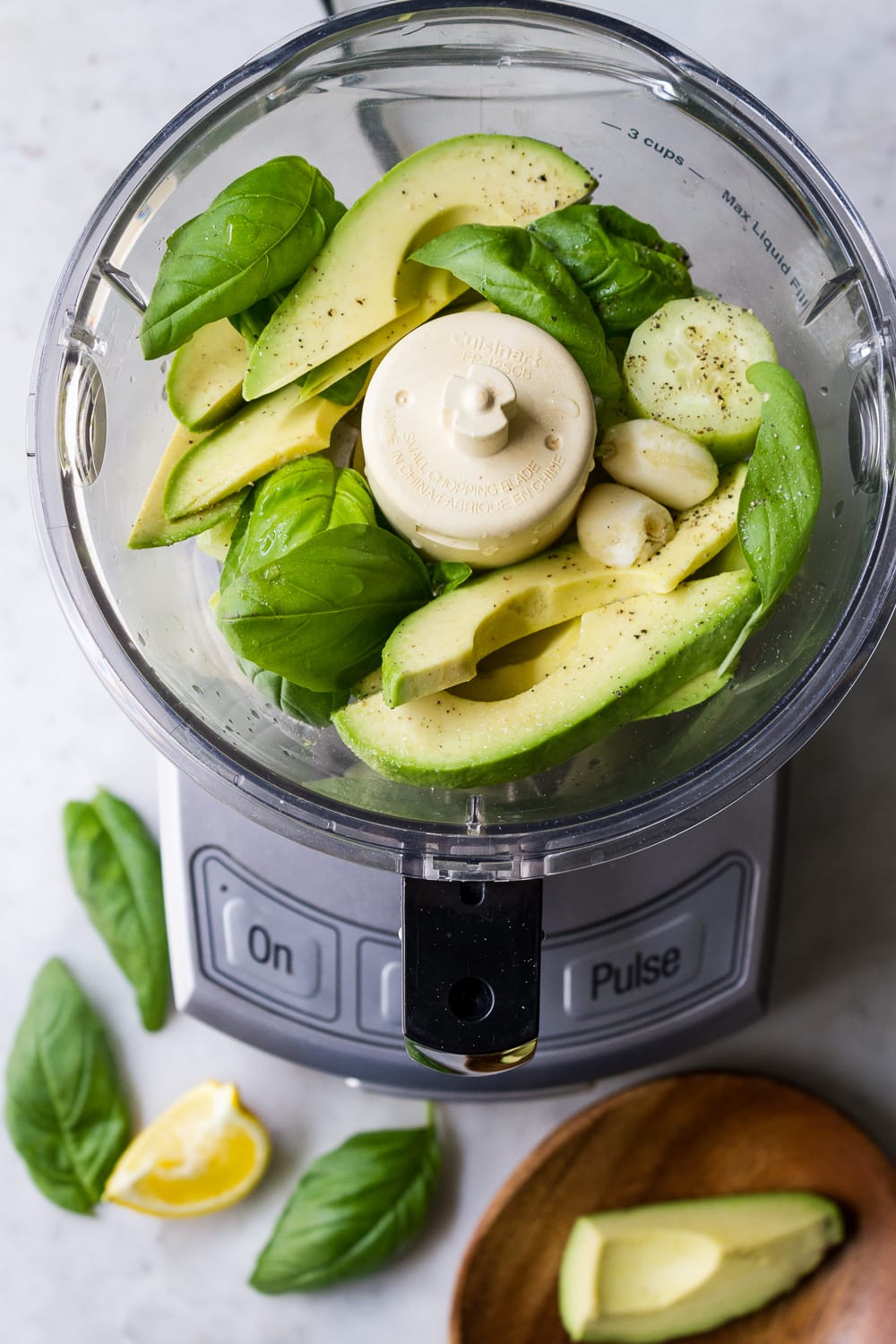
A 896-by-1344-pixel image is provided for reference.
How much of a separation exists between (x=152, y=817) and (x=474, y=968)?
1.32 ft

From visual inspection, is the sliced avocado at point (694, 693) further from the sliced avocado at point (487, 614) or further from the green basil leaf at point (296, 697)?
the green basil leaf at point (296, 697)

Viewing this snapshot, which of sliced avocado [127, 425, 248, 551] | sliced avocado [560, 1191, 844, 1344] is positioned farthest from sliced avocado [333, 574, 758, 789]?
sliced avocado [560, 1191, 844, 1344]

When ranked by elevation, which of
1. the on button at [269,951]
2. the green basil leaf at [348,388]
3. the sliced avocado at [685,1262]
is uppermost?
the green basil leaf at [348,388]

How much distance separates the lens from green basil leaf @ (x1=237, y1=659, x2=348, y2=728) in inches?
26.3

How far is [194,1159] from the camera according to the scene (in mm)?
940

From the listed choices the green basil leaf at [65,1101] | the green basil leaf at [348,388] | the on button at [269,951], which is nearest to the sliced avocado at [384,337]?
the green basil leaf at [348,388]

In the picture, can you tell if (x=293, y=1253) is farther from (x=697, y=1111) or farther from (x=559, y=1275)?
(x=697, y=1111)

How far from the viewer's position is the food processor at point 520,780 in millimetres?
673

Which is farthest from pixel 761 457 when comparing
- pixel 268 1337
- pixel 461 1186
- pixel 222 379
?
pixel 268 1337

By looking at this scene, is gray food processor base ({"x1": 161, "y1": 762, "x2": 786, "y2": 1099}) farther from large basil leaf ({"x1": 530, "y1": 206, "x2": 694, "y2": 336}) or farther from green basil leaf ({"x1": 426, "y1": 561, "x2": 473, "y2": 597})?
large basil leaf ({"x1": 530, "y1": 206, "x2": 694, "y2": 336})

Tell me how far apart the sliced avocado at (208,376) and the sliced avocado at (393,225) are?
4cm

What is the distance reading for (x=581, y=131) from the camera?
2.58ft

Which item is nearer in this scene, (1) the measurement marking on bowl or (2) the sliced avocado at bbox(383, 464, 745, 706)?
(2) the sliced avocado at bbox(383, 464, 745, 706)

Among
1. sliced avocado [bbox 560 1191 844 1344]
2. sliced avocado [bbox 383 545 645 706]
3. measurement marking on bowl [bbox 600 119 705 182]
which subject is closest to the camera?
sliced avocado [bbox 383 545 645 706]
